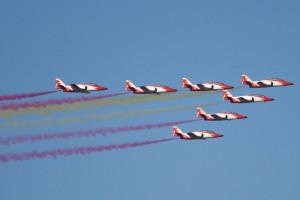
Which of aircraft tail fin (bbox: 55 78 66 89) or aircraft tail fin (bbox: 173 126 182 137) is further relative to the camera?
aircraft tail fin (bbox: 173 126 182 137)

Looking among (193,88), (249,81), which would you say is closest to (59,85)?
(193,88)

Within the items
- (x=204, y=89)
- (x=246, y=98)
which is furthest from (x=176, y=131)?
(x=246, y=98)

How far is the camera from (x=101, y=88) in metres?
132

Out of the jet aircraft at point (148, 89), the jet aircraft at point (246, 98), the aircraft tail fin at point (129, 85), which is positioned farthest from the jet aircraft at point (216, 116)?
the aircraft tail fin at point (129, 85)

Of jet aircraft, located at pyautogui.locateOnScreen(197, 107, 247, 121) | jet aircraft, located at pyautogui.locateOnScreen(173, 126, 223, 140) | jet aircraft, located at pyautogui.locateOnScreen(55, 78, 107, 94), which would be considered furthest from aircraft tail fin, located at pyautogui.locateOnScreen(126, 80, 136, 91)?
jet aircraft, located at pyautogui.locateOnScreen(173, 126, 223, 140)

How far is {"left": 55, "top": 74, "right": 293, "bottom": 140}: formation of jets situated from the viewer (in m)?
131

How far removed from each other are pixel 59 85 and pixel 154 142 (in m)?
18.6

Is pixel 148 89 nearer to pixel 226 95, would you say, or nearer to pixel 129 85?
pixel 129 85

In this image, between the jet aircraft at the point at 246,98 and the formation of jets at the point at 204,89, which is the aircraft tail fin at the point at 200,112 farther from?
the jet aircraft at the point at 246,98

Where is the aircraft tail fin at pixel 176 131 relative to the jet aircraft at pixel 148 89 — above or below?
below

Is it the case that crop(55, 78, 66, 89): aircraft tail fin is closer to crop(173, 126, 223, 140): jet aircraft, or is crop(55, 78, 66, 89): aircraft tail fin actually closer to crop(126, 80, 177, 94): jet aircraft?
crop(126, 80, 177, 94): jet aircraft

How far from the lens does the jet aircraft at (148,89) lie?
132 m

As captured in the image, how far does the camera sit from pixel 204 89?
445 feet

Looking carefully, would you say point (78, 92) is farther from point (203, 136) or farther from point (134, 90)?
point (203, 136)
